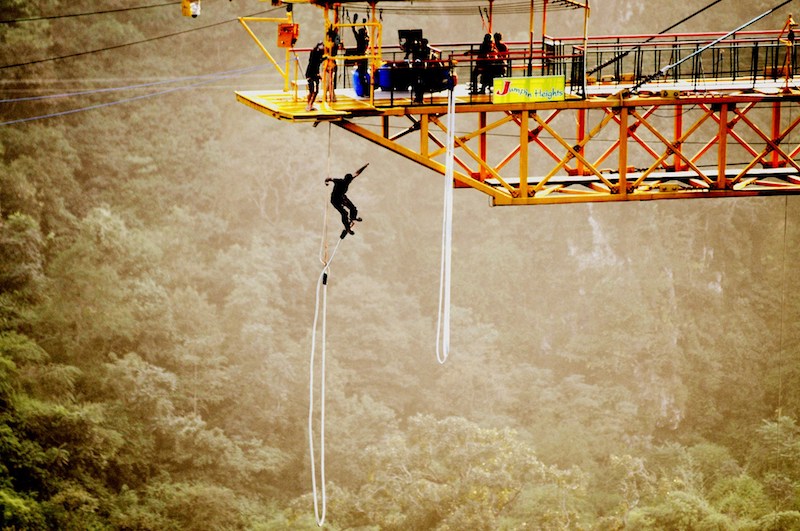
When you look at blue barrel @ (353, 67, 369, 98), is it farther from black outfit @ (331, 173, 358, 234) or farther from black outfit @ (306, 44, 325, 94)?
black outfit @ (331, 173, 358, 234)

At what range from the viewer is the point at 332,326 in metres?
28.1

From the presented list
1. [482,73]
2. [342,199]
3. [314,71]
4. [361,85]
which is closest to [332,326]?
[342,199]

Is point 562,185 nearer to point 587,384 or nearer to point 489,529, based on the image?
point 489,529

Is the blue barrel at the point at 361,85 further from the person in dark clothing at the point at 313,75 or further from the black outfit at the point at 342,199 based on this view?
the black outfit at the point at 342,199

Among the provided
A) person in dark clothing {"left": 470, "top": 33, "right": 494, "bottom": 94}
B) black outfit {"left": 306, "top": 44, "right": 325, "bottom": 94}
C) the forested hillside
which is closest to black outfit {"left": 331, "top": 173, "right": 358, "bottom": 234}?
black outfit {"left": 306, "top": 44, "right": 325, "bottom": 94}

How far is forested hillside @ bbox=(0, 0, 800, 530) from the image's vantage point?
920 inches

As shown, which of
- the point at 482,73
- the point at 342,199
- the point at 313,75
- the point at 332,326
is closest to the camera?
the point at 313,75

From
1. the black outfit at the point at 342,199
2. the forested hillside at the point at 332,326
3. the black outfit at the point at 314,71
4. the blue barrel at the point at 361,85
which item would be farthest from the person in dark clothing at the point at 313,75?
the forested hillside at the point at 332,326

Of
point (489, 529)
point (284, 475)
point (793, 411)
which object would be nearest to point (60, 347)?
point (284, 475)

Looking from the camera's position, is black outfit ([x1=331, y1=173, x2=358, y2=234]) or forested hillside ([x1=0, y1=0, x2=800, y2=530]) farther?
forested hillside ([x1=0, y1=0, x2=800, y2=530])

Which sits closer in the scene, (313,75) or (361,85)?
(313,75)

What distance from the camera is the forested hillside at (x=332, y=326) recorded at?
2338 cm

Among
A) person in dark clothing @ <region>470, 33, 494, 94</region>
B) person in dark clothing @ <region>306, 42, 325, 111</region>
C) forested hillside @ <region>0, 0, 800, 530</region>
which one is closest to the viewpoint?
person in dark clothing @ <region>306, 42, 325, 111</region>

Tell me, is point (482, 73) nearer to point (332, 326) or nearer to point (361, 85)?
point (361, 85)
